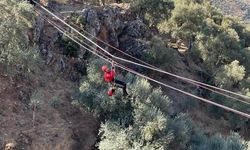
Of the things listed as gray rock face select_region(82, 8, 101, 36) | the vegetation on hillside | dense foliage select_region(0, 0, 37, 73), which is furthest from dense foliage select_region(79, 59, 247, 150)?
gray rock face select_region(82, 8, 101, 36)

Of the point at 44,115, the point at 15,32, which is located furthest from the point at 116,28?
the point at 15,32

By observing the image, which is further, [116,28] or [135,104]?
[116,28]

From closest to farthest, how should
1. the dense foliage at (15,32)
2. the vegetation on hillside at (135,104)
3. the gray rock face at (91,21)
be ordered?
1. the dense foliage at (15,32)
2. the vegetation on hillside at (135,104)
3. the gray rock face at (91,21)

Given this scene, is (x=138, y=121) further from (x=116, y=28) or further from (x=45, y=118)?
(x=116, y=28)

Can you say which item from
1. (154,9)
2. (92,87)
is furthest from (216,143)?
(154,9)

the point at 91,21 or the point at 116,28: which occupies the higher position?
the point at 91,21

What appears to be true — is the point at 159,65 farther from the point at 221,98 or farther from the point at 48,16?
the point at 48,16

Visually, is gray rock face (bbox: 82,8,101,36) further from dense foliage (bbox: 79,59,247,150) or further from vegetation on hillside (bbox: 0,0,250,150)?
dense foliage (bbox: 79,59,247,150)

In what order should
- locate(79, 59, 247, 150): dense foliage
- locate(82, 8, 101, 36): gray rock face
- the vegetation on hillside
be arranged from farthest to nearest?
locate(82, 8, 101, 36): gray rock face < locate(79, 59, 247, 150): dense foliage < the vegetation on hillside

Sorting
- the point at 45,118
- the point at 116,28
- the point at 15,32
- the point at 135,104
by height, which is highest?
the point at 15,32

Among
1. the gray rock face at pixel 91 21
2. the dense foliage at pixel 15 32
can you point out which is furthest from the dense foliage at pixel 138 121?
the gray rock face at pixel 91 21

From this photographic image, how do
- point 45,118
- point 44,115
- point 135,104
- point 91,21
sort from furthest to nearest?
point 91,21
point 44,115
point 45,118
point 135,104

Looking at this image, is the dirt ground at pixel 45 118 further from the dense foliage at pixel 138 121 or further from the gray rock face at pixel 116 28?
the gray rock face at pixel 116 28

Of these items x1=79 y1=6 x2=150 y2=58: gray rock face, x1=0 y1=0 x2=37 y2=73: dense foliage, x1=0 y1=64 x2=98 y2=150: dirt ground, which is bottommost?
x1=0 y1=64 x2=98 y2=150: dirt ground
